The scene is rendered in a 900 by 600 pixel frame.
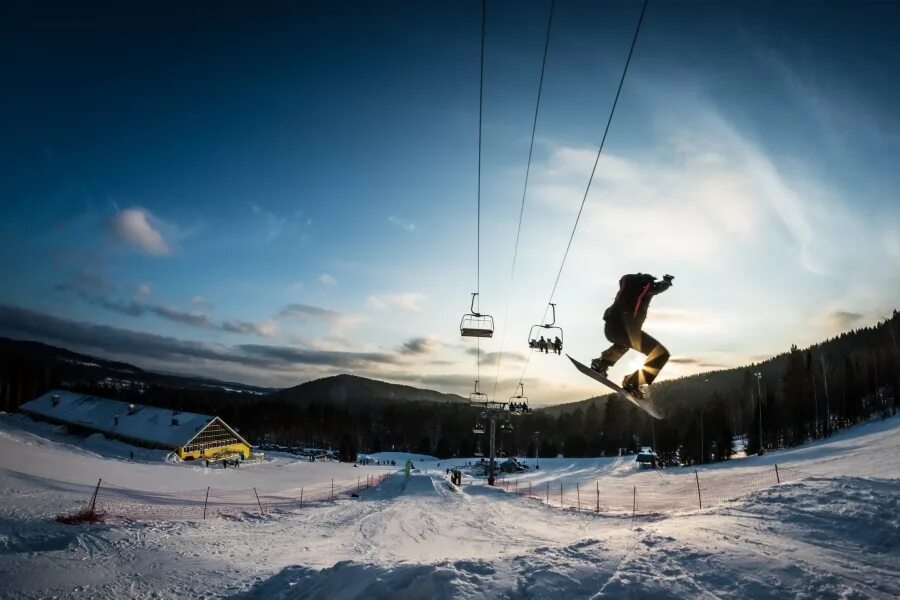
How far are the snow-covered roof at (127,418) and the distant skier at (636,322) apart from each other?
6133 centimetres

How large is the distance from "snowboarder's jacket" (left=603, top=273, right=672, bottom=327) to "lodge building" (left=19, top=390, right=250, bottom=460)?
6167 centimetres

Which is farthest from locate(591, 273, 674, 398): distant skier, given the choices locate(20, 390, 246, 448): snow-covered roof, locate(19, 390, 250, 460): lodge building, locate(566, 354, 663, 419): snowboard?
locate(20, 390, 246, 448): snow-covered roof

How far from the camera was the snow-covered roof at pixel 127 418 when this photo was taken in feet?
187

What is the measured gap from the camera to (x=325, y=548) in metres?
13.7

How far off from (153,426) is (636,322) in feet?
229

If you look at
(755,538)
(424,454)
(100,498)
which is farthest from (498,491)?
(424,454)

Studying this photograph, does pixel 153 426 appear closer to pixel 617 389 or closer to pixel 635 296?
pixel 617 389

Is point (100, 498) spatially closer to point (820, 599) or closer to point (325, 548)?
point (325, 548)

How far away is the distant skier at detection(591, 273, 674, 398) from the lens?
7.30 meters

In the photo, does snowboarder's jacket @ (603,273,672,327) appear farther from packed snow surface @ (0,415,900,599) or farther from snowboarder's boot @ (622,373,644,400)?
packed snow surface @ (0,415,900,599)

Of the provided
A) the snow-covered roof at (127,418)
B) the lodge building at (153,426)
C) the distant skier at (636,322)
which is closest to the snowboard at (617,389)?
the distant skier at (636,322)

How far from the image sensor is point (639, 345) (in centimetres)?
798

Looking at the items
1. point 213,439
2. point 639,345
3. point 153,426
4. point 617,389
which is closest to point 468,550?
point 617,389

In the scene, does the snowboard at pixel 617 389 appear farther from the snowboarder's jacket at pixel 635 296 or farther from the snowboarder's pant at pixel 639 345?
the snowboarder's jacket at pixel 635 296
